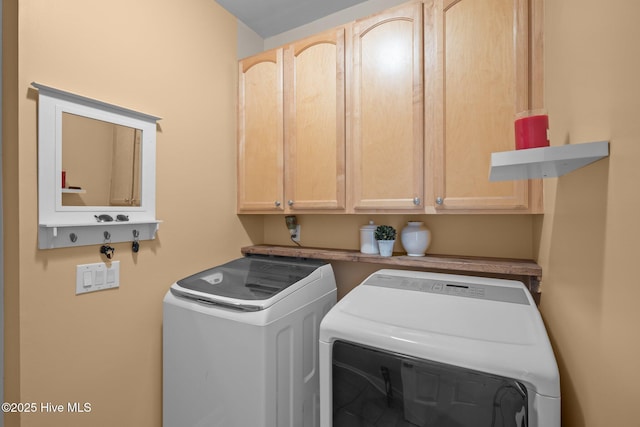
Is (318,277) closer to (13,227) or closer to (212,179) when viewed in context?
(212,179)

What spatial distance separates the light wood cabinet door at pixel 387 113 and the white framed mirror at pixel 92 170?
1.10 meters

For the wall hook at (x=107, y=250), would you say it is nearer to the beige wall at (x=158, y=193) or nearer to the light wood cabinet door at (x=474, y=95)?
the beige wall at (x=158, y=193)

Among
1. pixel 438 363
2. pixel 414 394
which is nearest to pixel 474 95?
pixel 438 363

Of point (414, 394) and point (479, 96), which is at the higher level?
point (479, 96)

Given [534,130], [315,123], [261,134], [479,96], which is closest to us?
[534,130]

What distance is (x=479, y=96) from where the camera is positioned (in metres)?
1.29

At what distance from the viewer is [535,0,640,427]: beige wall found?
52 centimetres

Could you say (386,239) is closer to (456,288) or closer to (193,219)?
(456,288)

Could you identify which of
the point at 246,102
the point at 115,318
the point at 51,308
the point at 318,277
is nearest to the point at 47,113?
the point at 51,308

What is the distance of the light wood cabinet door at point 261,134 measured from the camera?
5.98 feet

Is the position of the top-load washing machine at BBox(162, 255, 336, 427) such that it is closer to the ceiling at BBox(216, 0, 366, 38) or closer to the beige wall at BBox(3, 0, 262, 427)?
the beige wall at BBox(3, 0, 262, 427)

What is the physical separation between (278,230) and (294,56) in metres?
1.22

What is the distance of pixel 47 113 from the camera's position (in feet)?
3.74

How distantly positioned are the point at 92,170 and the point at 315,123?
1.14m
